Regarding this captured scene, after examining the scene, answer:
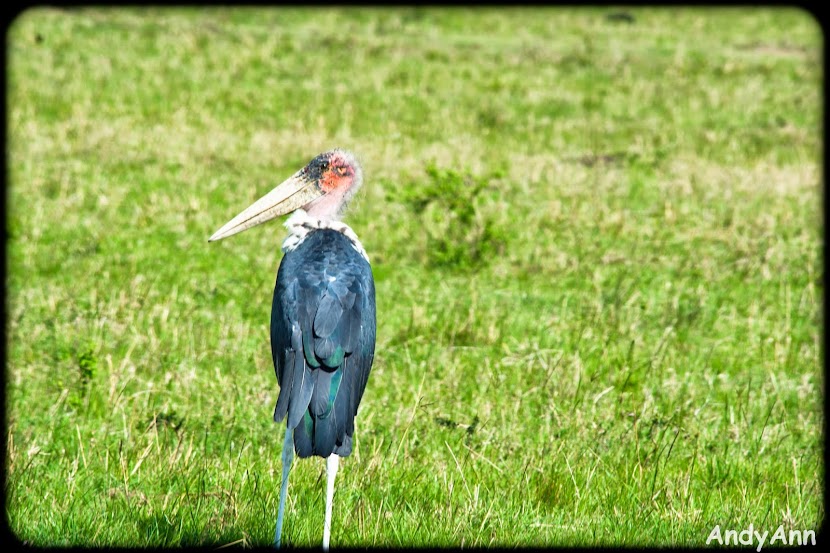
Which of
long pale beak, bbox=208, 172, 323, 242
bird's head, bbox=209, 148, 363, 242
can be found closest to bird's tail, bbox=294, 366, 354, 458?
long pale beak, bbox=208, 172, 323, 242

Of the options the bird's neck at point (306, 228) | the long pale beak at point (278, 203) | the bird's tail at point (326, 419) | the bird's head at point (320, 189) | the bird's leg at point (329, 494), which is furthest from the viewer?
the bird's head at point (320, 189)

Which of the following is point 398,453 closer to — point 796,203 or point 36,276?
point 36,276

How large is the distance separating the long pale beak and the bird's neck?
9 centimetres

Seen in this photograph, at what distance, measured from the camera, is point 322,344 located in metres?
4.33

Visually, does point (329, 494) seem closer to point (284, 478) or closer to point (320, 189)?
point (284, 478)

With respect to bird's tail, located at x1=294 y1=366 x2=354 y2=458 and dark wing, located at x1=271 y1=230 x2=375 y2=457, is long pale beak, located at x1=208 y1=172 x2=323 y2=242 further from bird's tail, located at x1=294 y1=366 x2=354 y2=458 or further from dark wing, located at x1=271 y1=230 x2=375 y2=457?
bird's tail, located at x1=294 y1=366 x2=354 y2=458

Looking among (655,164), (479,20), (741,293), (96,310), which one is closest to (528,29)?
(479,20)

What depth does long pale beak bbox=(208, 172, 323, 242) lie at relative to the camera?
201 inches

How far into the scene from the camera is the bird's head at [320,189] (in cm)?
530

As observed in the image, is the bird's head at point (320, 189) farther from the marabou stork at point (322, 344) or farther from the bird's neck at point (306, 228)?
the marabou stork at point (322, 344)

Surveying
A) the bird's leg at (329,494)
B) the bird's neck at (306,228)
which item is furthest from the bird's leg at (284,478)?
the bird's neck at (306,228)

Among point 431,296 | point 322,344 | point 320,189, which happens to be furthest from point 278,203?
point 431,296

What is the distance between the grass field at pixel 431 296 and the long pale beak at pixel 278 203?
2.94 feet

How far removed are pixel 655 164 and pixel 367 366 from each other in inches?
420
